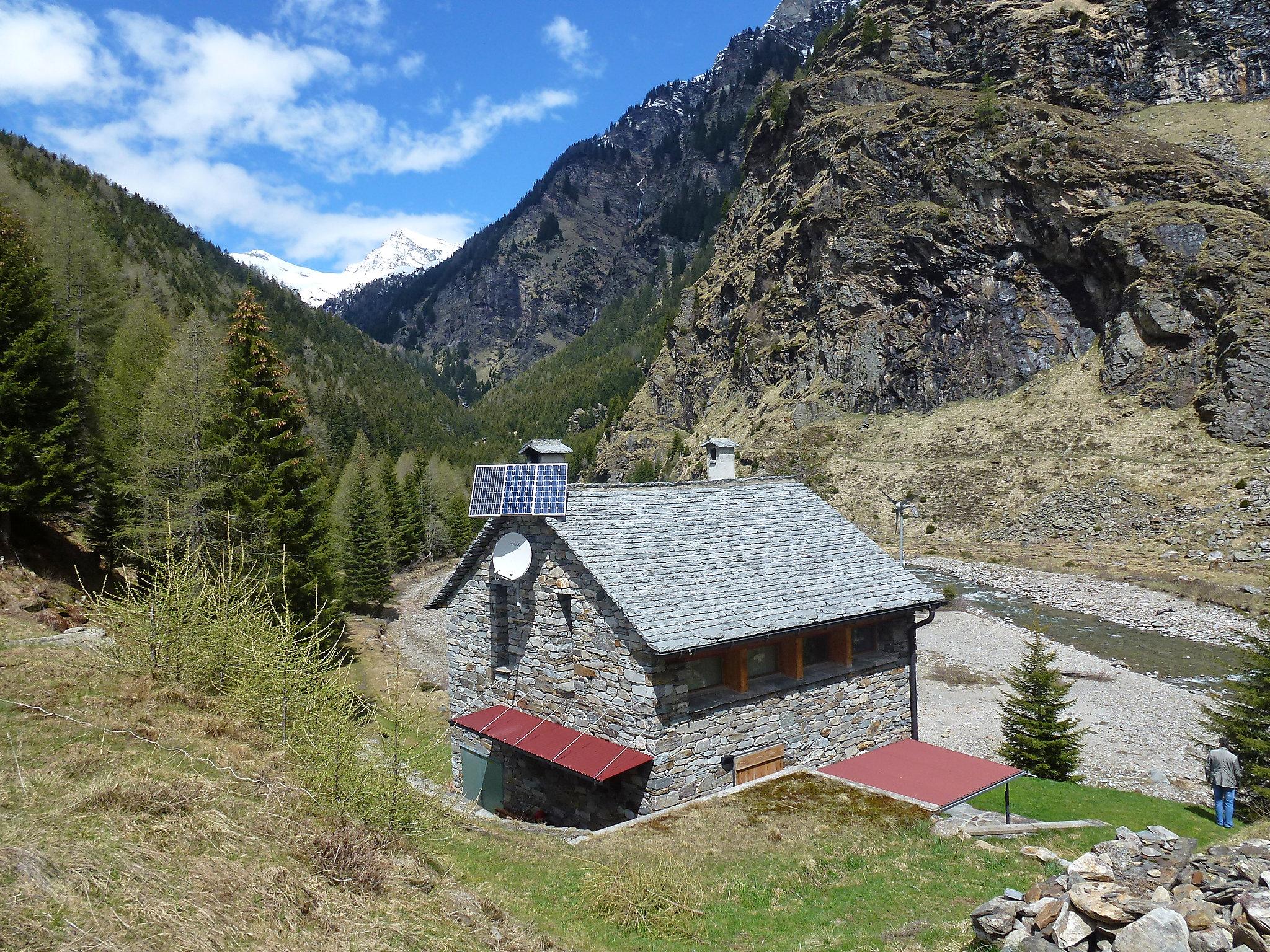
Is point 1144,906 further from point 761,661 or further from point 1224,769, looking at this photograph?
point 1224,769

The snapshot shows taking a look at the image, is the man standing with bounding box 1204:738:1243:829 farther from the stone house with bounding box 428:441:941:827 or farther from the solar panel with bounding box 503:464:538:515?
the solar panel with bounding box 503:464:538:515

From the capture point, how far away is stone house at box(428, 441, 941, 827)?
532 inches

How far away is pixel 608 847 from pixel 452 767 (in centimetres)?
851

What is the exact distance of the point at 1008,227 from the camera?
7781cm

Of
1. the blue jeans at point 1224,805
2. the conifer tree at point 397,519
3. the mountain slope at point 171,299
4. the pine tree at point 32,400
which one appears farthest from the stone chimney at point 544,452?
the conifer tree at point 397,519

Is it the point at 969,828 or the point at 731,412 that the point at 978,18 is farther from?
the point at 969,828

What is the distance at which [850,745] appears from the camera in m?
15.9

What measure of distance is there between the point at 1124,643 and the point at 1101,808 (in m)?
22.3

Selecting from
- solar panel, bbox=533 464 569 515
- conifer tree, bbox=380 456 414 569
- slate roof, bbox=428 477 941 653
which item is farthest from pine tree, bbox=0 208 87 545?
conifer tree, bbox=380 456 414 569

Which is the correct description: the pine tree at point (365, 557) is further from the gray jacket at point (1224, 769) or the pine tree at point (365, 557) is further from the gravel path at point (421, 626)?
the gray jacket at point (1224, 769)

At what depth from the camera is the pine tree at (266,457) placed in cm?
2638

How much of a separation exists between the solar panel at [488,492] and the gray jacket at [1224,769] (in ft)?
53.5

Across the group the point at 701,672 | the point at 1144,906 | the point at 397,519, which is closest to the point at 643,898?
the point at 1144,906

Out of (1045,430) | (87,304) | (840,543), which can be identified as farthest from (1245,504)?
(87,304)
